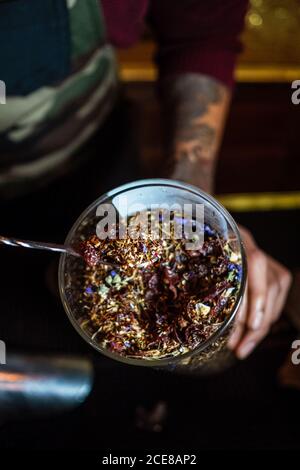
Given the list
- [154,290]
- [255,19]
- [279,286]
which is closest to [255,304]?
[279,286]

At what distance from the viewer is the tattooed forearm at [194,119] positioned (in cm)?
107

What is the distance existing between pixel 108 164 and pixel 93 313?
0.76 meters

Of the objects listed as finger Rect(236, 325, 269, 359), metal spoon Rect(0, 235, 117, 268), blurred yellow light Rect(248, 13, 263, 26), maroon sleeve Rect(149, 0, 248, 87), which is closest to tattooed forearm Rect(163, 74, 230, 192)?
maroon sleeve Rect(149, 0, 248, 87)

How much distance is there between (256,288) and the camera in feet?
2.70

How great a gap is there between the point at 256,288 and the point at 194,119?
483 mm

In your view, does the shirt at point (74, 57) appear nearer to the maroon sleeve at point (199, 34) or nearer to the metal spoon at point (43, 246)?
the maroon sleeve at point (199, 34)

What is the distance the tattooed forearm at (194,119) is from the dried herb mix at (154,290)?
17.8 inches

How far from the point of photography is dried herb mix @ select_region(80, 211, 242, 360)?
1.94ft

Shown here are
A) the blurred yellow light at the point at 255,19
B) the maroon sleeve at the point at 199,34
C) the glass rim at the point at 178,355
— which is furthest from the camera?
the blurred yellow light at the point at 255,19

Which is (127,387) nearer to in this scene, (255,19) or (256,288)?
(256,288)

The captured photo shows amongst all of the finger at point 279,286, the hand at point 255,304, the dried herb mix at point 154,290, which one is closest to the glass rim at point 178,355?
the dried herb mix at point 154,290

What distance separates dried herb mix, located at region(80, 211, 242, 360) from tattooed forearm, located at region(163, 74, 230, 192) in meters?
0.45

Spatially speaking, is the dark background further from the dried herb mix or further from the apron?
the dried herb mix
